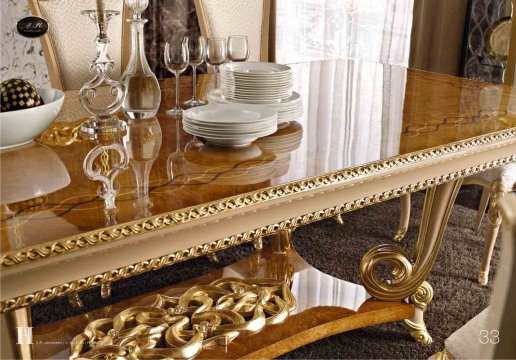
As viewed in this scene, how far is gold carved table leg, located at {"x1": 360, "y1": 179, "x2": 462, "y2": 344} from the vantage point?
5.91ft

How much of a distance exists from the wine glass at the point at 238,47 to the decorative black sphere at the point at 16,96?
562 millimetres

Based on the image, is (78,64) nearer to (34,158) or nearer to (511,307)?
(34,158)

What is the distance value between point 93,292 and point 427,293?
119 centimetres

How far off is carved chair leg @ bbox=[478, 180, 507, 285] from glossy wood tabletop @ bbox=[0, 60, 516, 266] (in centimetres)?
40

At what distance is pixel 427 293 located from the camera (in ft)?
6.24

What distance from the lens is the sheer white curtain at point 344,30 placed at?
341cm

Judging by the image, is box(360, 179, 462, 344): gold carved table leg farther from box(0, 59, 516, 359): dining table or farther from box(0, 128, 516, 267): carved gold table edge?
box(0, 128, 516, 267): carved gold table edge

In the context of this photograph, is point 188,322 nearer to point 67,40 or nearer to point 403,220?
point 67,40

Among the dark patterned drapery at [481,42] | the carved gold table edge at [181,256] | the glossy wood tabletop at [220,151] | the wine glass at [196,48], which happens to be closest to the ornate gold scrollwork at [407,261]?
the glossy wood tabletop at [220,151]

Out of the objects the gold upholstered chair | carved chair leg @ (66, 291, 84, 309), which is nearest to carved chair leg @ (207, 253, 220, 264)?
the gold upholstered chair

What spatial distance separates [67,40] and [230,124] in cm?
113

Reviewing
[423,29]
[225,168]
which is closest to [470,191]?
[423,29]

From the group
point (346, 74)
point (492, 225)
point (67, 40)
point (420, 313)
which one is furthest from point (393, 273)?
point (67, 40)

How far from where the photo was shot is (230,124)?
3.93 ft
